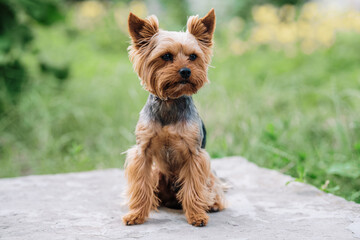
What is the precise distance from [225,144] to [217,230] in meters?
2.90

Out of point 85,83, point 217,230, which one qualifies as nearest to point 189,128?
point 217,230

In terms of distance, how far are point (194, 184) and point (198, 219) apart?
0.31 m

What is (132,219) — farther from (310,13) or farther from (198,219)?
(310,13)

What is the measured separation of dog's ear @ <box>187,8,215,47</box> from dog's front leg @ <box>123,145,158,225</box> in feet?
3.55

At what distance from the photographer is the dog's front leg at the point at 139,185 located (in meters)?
3.60

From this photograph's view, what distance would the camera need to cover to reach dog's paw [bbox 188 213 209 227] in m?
Answer: 3.49

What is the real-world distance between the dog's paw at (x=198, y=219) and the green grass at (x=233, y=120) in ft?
5.49

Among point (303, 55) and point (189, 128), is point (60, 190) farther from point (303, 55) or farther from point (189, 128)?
point (303, 55)

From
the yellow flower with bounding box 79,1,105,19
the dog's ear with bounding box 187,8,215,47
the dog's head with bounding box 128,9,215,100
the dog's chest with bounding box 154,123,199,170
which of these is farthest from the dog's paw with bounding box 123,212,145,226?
the yellow flower with bounding box 79,1,105,19

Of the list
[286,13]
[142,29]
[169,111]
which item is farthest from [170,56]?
[286,13]

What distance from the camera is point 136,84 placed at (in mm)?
8789

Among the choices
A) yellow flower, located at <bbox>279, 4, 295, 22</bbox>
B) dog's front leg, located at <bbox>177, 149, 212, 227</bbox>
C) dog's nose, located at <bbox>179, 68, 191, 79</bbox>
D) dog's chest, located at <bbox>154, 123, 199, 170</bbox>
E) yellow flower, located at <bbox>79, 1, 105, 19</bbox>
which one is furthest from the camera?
yellow flower, located at <bbox>79, 1, 105, 19</bbox>

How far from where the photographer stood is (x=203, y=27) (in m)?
3.53

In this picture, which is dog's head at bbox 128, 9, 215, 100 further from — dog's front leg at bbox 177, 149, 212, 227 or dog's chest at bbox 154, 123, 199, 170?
dog's front leg at bbox 177, 149, 212, 227
